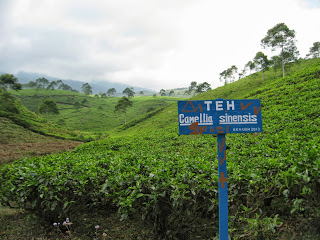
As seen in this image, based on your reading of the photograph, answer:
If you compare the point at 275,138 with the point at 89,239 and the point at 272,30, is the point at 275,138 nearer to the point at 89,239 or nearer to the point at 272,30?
the point at 89,239

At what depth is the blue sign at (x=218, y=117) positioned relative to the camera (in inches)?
135

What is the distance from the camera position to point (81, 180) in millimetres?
4277

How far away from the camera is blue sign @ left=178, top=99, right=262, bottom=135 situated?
342cm

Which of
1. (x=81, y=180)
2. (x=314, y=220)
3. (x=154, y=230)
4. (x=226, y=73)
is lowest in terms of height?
(x=154, y=230)

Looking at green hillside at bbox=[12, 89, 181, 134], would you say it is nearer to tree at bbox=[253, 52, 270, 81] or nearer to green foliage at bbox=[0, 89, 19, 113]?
green foliage at bbox=[0, 89, 19, 113]

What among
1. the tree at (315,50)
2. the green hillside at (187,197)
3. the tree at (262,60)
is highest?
the tree at (315,50)

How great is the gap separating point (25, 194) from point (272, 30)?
4274 cm

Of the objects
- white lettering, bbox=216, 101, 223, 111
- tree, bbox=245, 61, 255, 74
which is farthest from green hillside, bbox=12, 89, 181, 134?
white lettering, bbox=216, 101, 223, 111

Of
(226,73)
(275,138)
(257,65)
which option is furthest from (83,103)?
(275,138)

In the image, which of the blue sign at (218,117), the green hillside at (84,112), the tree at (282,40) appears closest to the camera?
the blue sign at (218,117)

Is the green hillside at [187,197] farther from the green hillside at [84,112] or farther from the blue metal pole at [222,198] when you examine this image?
the green hillside at [84,112]

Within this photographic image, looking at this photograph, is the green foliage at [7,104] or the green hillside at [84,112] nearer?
the green foliage at [7,104]

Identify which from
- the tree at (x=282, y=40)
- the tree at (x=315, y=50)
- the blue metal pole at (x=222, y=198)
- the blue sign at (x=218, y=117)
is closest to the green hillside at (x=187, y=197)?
the blue metal pole at (x=222, y=198)

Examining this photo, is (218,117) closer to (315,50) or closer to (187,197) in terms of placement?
(187,197)
